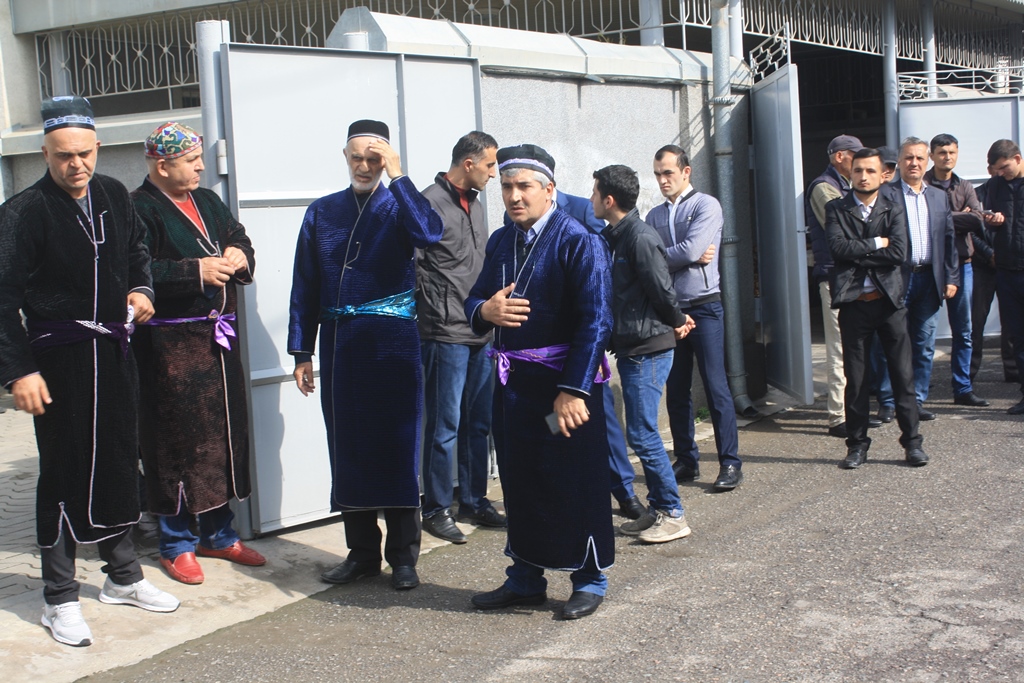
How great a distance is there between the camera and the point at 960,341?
27.7ft

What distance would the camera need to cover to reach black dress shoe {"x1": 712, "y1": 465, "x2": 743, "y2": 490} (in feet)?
21.1

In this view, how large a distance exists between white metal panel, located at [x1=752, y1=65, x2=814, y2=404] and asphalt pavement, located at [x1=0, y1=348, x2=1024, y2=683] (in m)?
1.94

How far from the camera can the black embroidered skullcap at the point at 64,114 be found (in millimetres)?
4383

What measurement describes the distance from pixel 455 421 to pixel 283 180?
59.8 inches

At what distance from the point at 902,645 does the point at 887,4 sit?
9.58 m

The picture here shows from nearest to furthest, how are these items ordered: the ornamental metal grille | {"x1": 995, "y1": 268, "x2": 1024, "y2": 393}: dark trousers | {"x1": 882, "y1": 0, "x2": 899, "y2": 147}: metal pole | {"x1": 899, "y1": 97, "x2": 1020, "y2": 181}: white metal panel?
{"x1": 995, "y1": 268, "x2": 1024, "y2": 393}: dark trousers < the ornamental metal grille < {"x1": 899, "y1": 97, "x2": 1020, "y2": 181}: white metal panel < {"x1": 882, "y1": 0, "x2": 899, "y2": 147}: metal pole

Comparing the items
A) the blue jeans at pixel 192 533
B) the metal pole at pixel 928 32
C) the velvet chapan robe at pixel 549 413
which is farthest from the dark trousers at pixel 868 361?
the metal pole at pixel 928 32

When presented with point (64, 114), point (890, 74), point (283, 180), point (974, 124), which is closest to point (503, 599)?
point (283, 180)

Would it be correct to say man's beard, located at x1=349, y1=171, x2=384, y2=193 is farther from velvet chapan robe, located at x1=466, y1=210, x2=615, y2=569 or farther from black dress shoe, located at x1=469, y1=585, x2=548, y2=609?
black dress shoe, located at x1=469, y1=585, x2=548, y2=609

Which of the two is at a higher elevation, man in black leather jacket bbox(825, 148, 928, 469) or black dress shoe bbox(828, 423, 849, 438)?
man in black leather jacket bbox(825, 148, 928, 469)

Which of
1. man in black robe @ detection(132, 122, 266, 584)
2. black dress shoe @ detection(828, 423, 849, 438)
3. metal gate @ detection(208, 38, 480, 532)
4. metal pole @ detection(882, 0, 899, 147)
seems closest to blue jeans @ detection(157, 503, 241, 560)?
man in black robe @ detection(132, 122, 266, 584)

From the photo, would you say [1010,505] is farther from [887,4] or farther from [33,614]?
A: [887,4]

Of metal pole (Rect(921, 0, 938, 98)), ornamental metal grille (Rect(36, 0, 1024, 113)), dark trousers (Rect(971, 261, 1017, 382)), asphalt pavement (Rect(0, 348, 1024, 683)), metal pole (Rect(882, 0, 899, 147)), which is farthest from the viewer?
metal pole (Rect(921, 0, 938, 98))

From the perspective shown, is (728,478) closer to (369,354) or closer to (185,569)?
(369,354)
